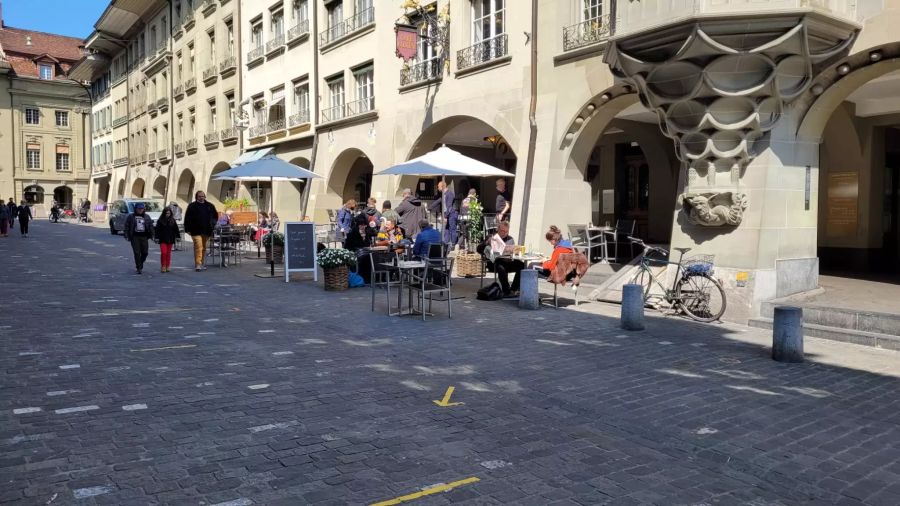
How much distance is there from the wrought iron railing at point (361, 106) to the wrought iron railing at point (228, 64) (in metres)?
12.2

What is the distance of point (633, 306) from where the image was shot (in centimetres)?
902

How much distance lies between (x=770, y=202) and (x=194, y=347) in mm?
8175

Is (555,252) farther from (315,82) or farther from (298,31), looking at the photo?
(298,31)

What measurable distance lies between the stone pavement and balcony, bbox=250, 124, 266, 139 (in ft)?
69.2

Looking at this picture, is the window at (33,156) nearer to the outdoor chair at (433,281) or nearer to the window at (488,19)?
the window at (488,19)

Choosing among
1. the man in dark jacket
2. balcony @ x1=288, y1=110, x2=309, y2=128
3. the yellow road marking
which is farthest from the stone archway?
the yellow road marking

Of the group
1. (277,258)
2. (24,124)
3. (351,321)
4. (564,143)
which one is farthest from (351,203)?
(24,124)

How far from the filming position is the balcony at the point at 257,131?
29641mm

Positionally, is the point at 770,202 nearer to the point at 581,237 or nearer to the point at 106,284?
the point at 581,237

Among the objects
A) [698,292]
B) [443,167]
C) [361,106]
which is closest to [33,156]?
[361,106]

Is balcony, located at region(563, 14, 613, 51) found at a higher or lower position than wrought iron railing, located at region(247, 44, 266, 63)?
lower

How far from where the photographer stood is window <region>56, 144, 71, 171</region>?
7038cm

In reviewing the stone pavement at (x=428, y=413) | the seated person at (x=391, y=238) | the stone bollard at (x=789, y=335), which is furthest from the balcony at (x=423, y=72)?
the stone bollard at (x=789, y=335)

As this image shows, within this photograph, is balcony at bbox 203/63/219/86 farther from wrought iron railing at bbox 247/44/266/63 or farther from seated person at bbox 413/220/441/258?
seated person at bbox 413/220/441/258
